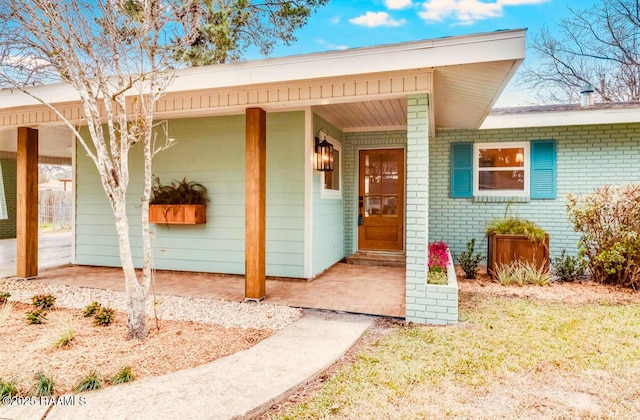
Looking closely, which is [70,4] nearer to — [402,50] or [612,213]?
[402,50]

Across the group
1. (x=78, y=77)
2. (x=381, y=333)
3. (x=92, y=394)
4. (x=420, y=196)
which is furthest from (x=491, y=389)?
(x=78, y=77)

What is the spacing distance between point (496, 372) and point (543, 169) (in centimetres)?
478

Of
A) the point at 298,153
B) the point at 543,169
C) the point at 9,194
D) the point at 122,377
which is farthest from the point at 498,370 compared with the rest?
the point at 9,194

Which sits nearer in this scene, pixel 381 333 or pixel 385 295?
pixel 381 333

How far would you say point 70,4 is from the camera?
338cm

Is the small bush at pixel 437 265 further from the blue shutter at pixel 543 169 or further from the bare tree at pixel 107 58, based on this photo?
the bare tree at pixel 107 58

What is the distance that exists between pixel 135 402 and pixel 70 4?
3.35 meters

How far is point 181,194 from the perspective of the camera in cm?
567

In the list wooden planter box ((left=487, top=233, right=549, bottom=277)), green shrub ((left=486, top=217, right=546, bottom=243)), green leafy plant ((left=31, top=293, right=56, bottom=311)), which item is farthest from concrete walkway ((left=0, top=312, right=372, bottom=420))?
green shrub ((left=486, top=217, right=546, bottom=243))

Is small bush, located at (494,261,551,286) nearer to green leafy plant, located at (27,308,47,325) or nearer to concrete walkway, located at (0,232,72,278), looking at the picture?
green leafy plant, located at (27,308,47,325)

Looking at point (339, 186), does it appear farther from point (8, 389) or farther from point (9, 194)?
point (9, 194)

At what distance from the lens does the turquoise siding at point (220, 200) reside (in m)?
5.43

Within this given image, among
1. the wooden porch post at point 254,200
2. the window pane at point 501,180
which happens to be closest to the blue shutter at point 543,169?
the window pane at point 501,180

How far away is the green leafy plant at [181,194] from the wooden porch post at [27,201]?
162 cm
